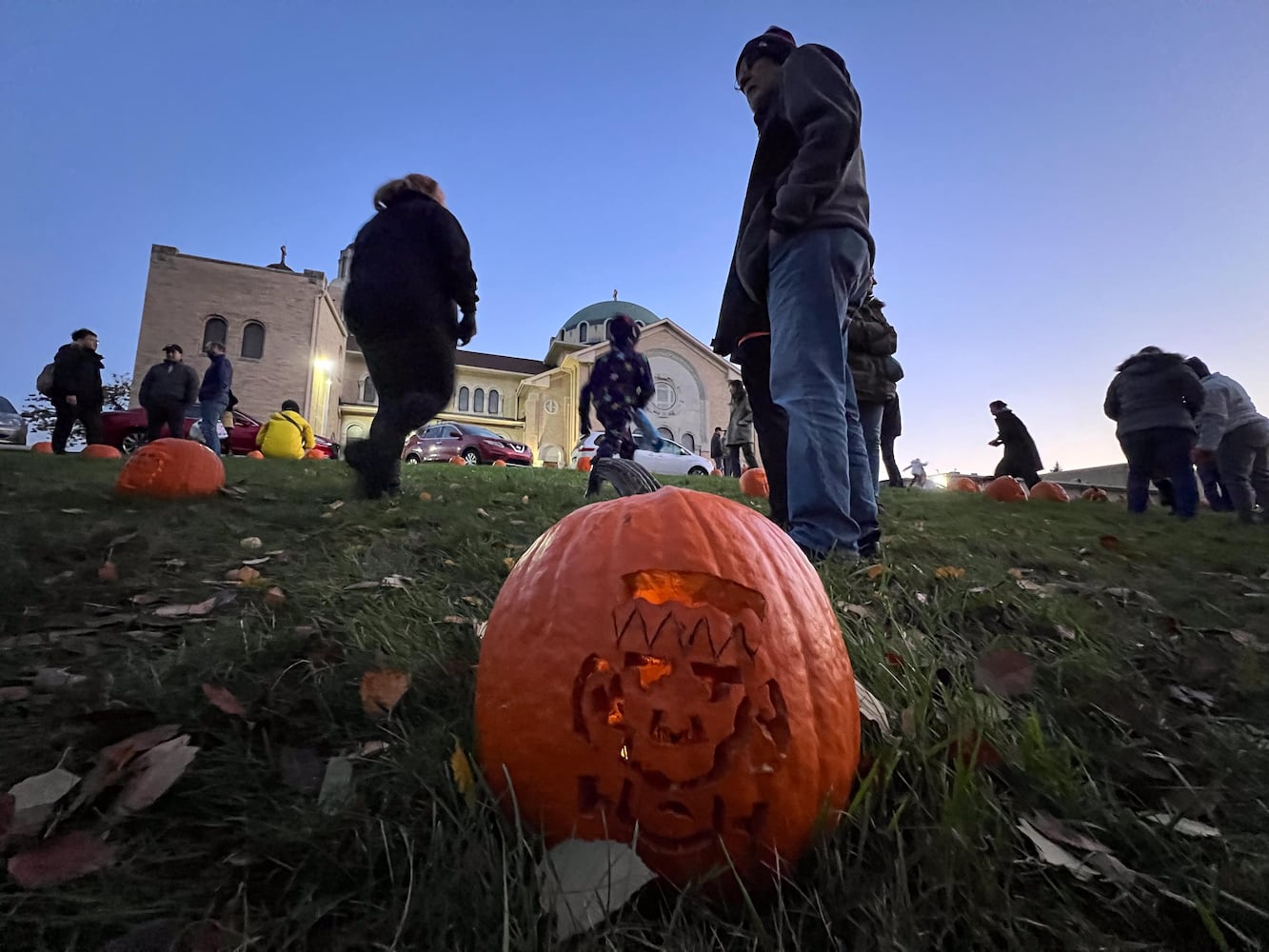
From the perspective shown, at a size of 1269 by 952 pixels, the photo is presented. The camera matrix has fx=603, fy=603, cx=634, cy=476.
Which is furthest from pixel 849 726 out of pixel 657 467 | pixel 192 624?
pixel 657 467

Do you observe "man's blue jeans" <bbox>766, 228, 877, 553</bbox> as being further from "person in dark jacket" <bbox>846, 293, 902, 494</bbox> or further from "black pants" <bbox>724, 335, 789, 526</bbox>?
"person in dark jacket" <bbox>846, 293, 902, 494</bbox>

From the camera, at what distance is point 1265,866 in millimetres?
865

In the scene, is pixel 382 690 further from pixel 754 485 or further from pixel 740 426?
pixel 740 426

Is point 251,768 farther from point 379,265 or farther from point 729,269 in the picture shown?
point 379,265

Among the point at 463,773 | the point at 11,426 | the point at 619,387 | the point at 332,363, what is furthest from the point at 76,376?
the point at 332,363

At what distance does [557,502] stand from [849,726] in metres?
3.49

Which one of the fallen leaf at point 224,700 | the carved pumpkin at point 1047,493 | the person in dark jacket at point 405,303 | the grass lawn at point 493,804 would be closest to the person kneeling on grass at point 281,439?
the person in dark jacket at point 405,303

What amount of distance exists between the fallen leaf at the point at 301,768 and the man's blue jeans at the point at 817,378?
173 centimetres

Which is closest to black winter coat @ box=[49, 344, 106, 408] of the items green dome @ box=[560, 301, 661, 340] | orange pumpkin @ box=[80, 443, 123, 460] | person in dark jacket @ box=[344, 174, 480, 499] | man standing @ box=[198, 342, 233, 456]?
orange pumpkin @ box=[80, 443, 123, 460]

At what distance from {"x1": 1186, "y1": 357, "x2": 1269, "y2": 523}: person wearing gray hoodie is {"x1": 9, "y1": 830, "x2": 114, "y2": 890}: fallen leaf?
8.42m

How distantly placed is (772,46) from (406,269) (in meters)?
2.28

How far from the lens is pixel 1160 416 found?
17.6ft

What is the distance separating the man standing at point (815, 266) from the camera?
2279 mm

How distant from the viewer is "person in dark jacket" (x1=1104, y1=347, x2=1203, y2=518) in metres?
5.31
